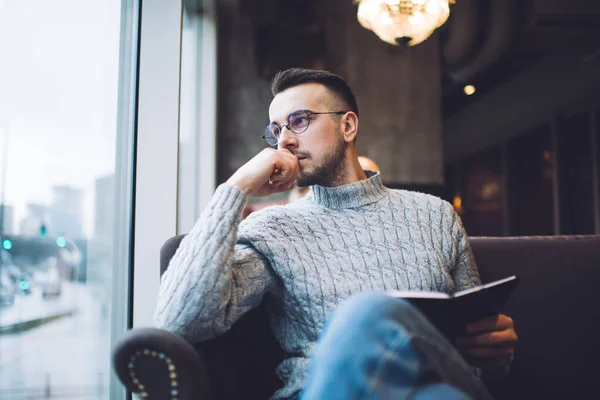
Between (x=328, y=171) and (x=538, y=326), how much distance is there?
2.51ft

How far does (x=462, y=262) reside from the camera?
139cm

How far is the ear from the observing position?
1.56 metres

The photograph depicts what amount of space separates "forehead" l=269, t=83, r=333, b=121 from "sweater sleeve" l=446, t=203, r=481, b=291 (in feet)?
1.74

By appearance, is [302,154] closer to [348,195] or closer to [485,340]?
[348,195]

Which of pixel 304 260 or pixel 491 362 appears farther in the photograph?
pixel 304 260

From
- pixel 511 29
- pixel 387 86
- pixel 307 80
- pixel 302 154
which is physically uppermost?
pixel 511 29

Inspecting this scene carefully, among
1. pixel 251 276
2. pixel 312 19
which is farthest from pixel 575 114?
pixel 251 276

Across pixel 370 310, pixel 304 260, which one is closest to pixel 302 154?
pixel 304 260

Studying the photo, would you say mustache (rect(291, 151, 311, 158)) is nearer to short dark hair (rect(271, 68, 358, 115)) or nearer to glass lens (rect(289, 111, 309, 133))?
glass lens (rect(289, 111, 309, 133))

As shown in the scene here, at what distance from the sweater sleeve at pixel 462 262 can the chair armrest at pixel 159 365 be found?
80 centimetres

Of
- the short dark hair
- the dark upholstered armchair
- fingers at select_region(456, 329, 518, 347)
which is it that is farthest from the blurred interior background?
fingers at select_region(456, 329, 518, 347)

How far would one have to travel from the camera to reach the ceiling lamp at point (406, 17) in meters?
2.76

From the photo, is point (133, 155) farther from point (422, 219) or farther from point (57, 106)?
point (422, 219)

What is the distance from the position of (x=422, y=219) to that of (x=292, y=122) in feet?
1.57
